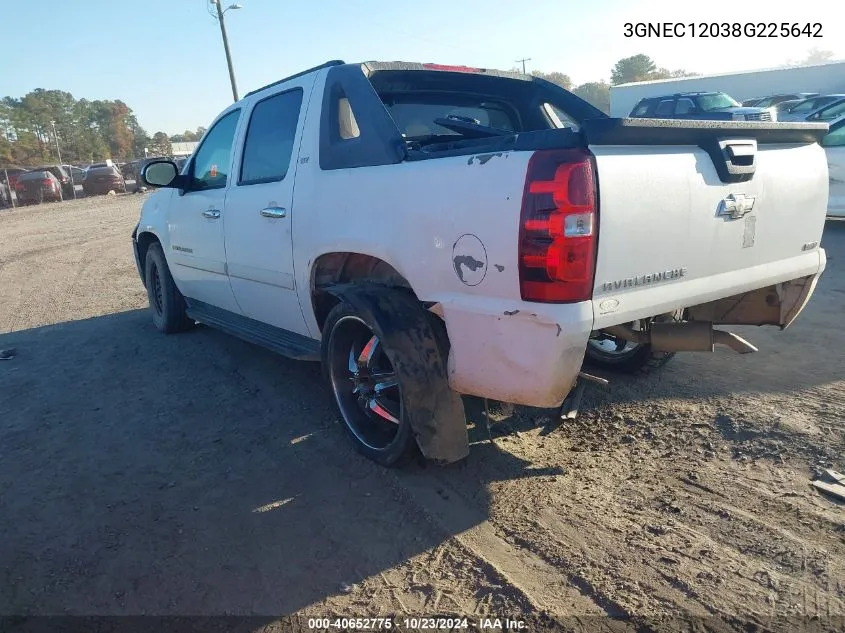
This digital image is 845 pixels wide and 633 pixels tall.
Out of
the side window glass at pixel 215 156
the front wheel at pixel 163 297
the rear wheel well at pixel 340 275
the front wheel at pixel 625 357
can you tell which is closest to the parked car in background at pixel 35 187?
the front wheel at pixel 163 297

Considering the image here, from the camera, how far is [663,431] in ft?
11.7

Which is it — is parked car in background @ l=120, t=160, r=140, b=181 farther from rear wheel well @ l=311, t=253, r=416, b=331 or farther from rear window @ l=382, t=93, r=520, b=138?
rear wheel well @ l=311, t=253, r=416, b=331

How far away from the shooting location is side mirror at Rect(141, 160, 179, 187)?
4.87 m

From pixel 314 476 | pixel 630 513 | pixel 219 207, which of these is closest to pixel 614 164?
pixel 630 513

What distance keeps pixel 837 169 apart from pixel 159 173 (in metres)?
8.59

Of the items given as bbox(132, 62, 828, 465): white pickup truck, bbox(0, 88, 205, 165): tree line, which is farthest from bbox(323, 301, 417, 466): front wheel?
bbox(0, 88, 205, 165): tree line

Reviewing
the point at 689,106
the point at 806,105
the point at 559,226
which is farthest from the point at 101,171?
the point at 559,226

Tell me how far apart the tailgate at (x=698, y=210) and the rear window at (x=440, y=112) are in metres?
1.60

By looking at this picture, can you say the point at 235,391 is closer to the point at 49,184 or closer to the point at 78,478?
the point at 78,478

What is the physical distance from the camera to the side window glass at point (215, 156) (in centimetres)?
473

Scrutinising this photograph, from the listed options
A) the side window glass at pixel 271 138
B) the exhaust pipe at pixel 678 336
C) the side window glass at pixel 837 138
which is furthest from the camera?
the side window glass at pixel 837 138

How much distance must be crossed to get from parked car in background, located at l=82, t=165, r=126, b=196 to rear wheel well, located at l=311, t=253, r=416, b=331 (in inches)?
1248

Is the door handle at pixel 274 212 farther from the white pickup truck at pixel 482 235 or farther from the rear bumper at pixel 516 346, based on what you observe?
the rear bumper at pixel 516 346

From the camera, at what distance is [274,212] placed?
12.8ft
